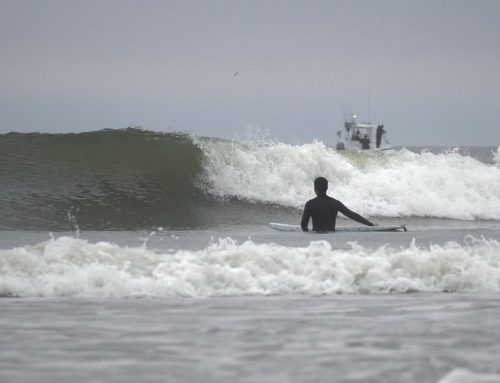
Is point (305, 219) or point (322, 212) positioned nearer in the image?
point (305, 219)

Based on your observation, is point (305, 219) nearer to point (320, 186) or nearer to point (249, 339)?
point (320, 186)

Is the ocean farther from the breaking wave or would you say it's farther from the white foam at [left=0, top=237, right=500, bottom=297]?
the breaking wave

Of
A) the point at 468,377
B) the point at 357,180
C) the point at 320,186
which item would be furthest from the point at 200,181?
the point at 468,377

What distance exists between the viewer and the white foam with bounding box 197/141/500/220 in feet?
87.8

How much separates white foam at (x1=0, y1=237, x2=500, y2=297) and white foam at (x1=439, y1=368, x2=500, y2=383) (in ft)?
13.3

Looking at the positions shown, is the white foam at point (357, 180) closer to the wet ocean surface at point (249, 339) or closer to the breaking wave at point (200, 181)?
the breaking wave at point (200, 181)

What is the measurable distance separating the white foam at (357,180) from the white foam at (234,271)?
1495cm

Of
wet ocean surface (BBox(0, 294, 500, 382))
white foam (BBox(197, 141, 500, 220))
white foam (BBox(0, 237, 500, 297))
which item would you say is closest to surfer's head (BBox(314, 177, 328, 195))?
white foam (BBox(0, 237, 500, 297))

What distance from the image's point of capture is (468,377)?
578 cm

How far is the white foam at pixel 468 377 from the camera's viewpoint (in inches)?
225

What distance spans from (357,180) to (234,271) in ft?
63.1

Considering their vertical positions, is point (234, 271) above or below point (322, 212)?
below

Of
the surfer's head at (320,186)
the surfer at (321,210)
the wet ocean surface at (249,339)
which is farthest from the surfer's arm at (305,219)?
the wet ocean surface at (249,339)

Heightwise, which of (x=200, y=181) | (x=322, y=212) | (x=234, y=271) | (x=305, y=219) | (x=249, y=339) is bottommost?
(x=249, y=339)
